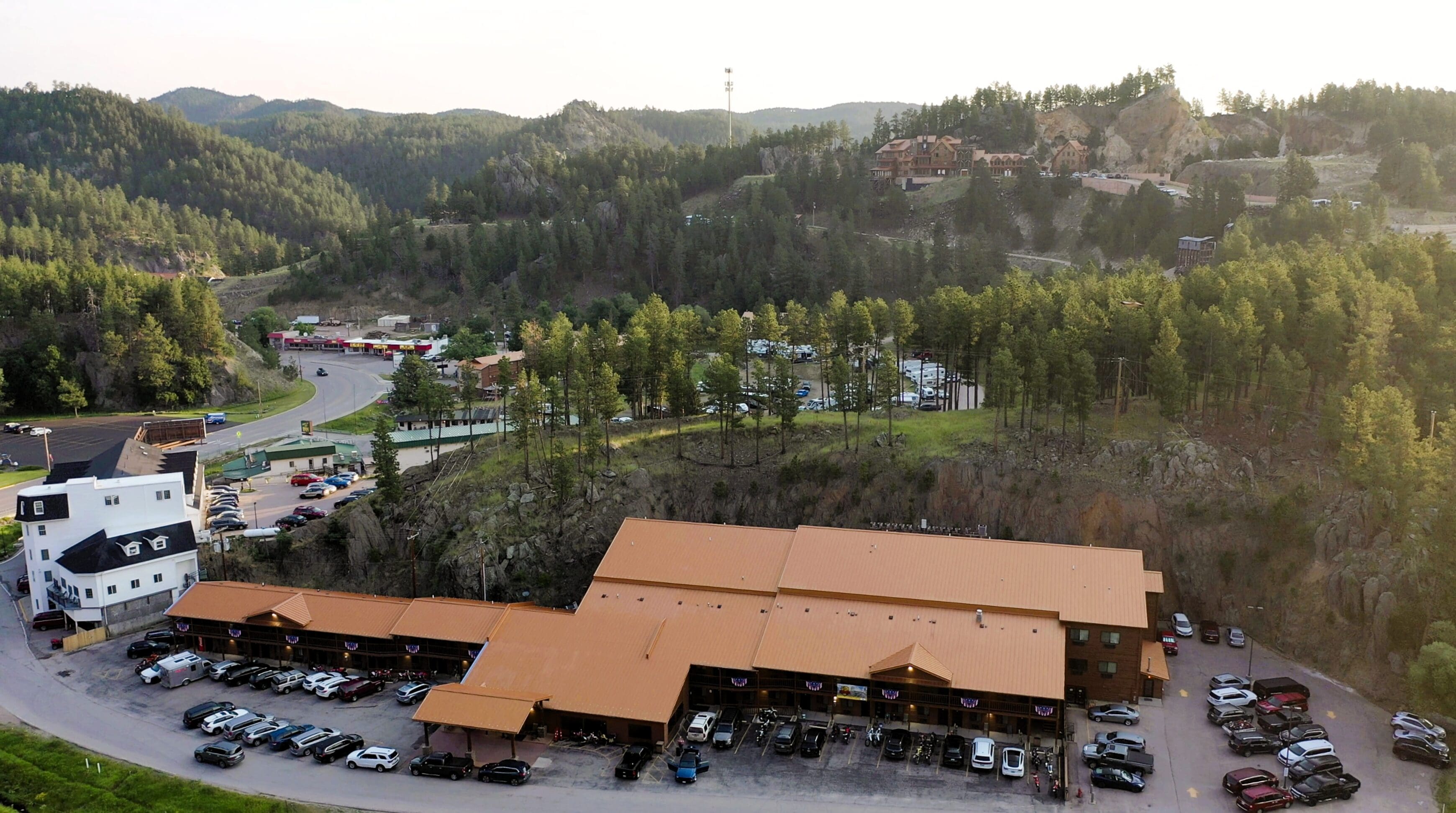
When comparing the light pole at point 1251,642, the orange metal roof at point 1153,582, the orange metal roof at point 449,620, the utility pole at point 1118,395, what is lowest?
the light pole at point 1251,642

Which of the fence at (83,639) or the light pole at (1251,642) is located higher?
the fence at (83,639)

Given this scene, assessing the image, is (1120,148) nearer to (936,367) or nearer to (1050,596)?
(936,367)

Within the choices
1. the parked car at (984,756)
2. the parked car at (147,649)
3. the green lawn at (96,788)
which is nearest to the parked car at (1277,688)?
the parked car at (984,756)

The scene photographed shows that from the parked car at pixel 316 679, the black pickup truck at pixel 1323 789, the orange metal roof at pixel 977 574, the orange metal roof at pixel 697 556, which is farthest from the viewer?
the orange metal roof at pixel 697 556

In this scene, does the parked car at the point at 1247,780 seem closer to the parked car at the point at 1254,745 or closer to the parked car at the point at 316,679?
the parked car at the point at 1254,745

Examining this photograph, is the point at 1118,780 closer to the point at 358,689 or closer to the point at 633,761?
the point at 633,761

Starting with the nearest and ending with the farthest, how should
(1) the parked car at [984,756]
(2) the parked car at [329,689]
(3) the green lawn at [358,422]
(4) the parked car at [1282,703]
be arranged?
Result: (1) the parked car at [984,756] < (4) the parked car at [1282,703] < (2) the parked car at [329,689] < (3) the green lawn at [358,422]
